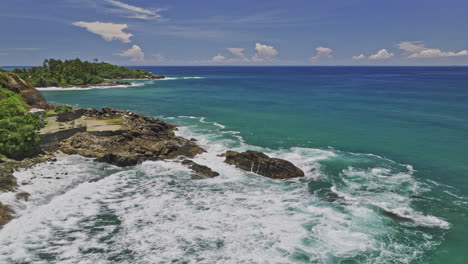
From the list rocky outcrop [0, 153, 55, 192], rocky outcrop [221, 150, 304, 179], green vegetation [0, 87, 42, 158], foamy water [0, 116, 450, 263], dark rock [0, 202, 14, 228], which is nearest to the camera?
foamy water [0, 116, 450, 263]

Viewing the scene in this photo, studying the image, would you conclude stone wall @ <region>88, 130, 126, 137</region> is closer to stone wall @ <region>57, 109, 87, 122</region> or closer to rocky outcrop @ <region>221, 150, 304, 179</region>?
stone wall @ <region>57, 109, 87, 122</region>

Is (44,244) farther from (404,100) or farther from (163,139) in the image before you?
(404,100)

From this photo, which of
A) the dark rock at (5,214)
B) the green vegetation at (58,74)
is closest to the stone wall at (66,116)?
the dark rock at (5,214)

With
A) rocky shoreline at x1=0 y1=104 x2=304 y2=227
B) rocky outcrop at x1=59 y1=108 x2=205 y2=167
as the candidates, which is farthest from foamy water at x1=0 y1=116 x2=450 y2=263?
rocky outcrop at x1=59 y1=108 x2=205 y2=167

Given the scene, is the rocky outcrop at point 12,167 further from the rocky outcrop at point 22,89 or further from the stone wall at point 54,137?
the rocky outcrop at point 22,89

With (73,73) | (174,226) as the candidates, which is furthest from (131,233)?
(73,73)
